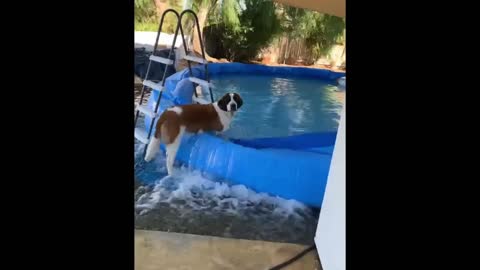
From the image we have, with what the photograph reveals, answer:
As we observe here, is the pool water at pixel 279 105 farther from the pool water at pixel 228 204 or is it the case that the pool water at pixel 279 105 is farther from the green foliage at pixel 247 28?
the green foliage at pixel 247 28

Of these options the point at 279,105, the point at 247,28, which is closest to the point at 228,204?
the point at 279,105

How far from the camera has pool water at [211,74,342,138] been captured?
4500 mm

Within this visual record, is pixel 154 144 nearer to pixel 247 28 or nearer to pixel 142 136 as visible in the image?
pixel 142 136

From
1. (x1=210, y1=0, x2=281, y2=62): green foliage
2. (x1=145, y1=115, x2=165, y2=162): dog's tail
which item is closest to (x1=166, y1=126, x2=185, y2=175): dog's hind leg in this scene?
(x1=145, y1=115, x2=165, y2=162): dog's tail

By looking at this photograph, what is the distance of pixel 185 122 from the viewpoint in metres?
3.58

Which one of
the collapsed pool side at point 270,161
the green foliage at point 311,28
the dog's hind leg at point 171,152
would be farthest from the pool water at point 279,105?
the green foliage at point 311,28

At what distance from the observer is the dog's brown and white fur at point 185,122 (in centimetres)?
354

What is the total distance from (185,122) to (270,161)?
852 millimetres

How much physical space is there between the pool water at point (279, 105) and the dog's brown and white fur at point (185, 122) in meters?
0.22

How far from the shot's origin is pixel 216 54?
7422mm
